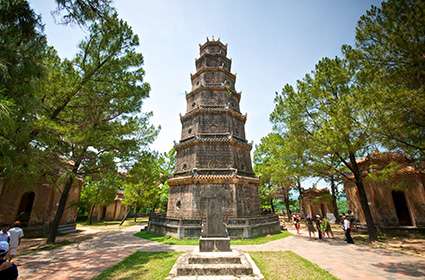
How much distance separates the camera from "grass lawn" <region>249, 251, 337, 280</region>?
22.3 feet

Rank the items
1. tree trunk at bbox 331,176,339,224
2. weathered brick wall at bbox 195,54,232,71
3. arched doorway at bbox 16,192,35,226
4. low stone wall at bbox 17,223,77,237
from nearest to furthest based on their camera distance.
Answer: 1. low stone wall at bbox 17,223,77,237
2. arched doorway at bbox 16,192,35,226
3. weathered brick wall at bbox 195,54,232,71
4. tree trunk at bbox 331,176,339,224

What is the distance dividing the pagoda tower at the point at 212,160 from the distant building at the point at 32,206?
8.98 meters

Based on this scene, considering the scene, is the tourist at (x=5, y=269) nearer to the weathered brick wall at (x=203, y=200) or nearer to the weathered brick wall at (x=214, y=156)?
the weathered brick wall at (x=203, y=200)

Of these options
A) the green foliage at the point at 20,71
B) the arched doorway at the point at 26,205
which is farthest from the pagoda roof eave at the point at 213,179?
the arched doorway at the point at 26,205

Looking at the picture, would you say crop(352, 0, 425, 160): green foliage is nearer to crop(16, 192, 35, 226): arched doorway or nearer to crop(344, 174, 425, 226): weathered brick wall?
crop(344, 174, 425, 226): weathered brick wall

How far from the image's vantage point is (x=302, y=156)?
14.5 metres

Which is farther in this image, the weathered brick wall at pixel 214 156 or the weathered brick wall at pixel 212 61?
the weathered brick wall at pixel 212 61

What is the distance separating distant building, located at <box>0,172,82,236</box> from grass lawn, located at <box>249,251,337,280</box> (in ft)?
50.8

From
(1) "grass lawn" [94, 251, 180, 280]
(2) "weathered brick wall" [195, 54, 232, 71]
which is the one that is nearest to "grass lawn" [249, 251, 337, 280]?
(1) "grass lawn" [94, 251, 180, 280]

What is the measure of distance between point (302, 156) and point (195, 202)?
8.71 meters

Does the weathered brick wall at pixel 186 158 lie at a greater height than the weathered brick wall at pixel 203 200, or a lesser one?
greater

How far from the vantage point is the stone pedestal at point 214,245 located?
8.84 m

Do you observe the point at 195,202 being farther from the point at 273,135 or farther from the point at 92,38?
the point at 92,38

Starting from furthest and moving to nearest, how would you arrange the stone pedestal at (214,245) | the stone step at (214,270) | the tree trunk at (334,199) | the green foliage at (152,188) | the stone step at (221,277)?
the green foliage at (152,188), the tree trunk at (334,199), the stone pedestal at (214,245), the stone step at (214,270), the stone step at (221,277)
